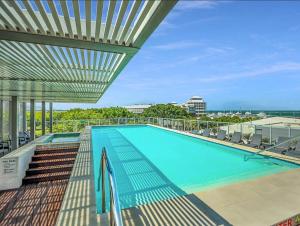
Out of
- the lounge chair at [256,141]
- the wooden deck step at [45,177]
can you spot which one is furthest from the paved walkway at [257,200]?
the wooden deck step at [45,177]

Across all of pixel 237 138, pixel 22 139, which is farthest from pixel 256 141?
pixel 22 139

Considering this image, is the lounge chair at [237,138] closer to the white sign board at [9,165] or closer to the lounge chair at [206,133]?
the lounge chair at [206,133]

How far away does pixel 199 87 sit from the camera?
334ft

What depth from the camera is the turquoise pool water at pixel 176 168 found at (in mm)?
4480

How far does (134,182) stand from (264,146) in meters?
4.82

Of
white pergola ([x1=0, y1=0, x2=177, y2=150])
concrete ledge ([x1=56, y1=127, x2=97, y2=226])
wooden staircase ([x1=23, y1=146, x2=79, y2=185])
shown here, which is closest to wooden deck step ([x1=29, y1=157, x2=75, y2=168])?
wooden staircase ([x1=23, y1=146, x2=79, y2=185])

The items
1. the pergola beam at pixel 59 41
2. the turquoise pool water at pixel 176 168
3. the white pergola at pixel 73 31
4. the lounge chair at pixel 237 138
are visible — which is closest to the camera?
the white pergola at pixel 73 31

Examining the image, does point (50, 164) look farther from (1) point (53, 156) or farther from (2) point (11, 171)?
(2) point (11, 171)

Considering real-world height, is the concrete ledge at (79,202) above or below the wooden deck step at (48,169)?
above

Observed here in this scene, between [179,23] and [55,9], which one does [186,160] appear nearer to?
[55,9]

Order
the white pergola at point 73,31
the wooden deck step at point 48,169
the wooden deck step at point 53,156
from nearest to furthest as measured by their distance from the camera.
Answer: the white pergola at point 73,31 < the wooden deck step at point 48,169 < the wooden deck step at point 53,156

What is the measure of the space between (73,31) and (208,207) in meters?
3.17

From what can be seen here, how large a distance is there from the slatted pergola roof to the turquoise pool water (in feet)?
8.15

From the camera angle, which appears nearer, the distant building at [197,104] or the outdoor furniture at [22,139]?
the outdoor furniture at [22,139]
